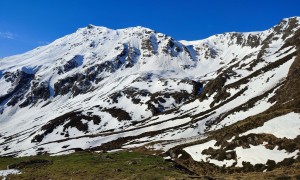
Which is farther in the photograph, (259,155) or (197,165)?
(197,165)

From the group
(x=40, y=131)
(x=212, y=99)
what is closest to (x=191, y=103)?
(x=212, y=99)

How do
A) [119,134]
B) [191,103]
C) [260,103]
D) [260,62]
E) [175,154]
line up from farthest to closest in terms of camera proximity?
1. [260,62]
2. [191,103]
3. [119,134]
4. [260,103]
5. [175,154]

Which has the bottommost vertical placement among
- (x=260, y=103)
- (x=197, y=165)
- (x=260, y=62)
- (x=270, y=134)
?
(x=197, y=165)

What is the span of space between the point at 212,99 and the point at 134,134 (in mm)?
36645

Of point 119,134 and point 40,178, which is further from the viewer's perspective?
point 119,134

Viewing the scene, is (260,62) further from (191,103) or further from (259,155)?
(259,155)

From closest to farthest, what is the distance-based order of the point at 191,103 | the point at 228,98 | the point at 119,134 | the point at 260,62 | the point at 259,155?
the point at 259,155 < the point at 228,98 < the point at 119,134 < the point at 191,103 < the point at 260,62

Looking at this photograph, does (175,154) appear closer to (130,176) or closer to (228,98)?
(130,176)

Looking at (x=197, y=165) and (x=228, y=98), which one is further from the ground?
(x=228, y=98)

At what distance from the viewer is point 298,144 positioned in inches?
1582

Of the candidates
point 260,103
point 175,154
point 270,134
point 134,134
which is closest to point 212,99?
point 134,134

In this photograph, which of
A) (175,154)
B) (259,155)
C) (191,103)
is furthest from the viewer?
(191,103)

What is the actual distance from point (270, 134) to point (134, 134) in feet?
315

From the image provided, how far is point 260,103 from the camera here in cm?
9456
